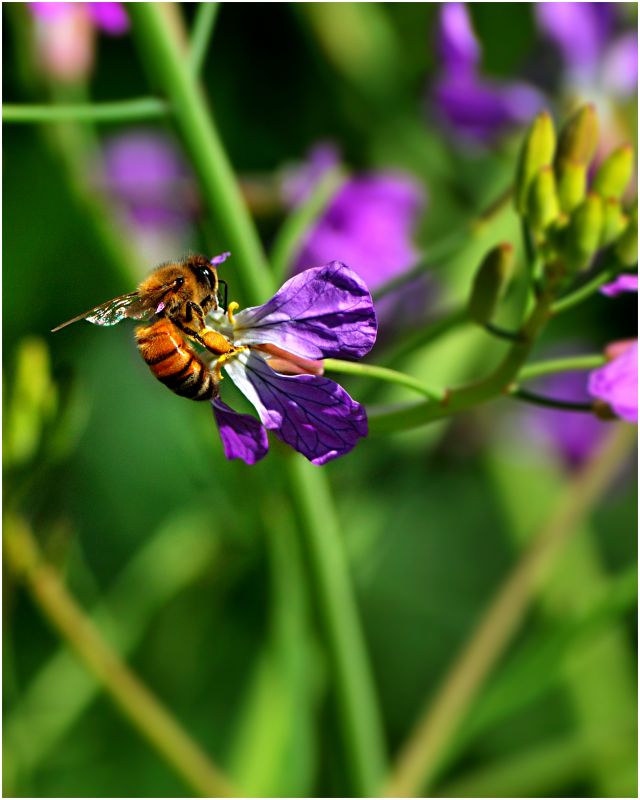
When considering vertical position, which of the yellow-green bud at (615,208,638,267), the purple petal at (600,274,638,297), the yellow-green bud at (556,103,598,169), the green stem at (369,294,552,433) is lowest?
the green stem at (369,294,552,433)

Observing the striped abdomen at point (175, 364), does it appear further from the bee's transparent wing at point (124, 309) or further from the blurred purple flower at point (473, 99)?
the blurred purple flower at point (473, 99)

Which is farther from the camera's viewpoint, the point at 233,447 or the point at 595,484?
the point at 595,484

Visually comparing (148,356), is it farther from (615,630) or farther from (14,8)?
(615,630)

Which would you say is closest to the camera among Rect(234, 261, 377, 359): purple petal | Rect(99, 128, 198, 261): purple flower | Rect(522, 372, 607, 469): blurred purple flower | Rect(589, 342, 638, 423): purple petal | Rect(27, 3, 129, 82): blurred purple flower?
Rect(234, 261, 377, 359): purple petal

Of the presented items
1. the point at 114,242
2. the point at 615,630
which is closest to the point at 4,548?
the point at 114,242

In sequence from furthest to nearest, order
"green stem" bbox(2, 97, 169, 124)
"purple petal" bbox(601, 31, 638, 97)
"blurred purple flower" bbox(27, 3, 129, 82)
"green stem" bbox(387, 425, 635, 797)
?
"purple petal" bbox(601, 31, 638, 97) < "blurred purple flower" bbox(27, 3, 129, 82) < "green stem" bbox(387, 425, 635, 797) < "green stem" bbox(2, 97, 169, 124)

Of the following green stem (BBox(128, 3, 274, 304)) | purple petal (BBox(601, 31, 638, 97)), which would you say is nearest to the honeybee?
green stem (BBox(128, 3, 274, 304))

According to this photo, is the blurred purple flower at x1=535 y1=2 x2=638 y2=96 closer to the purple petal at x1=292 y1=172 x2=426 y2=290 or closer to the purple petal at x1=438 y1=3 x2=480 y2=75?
the purple petal at x1=292 y1=172 x2=426 y2=290
